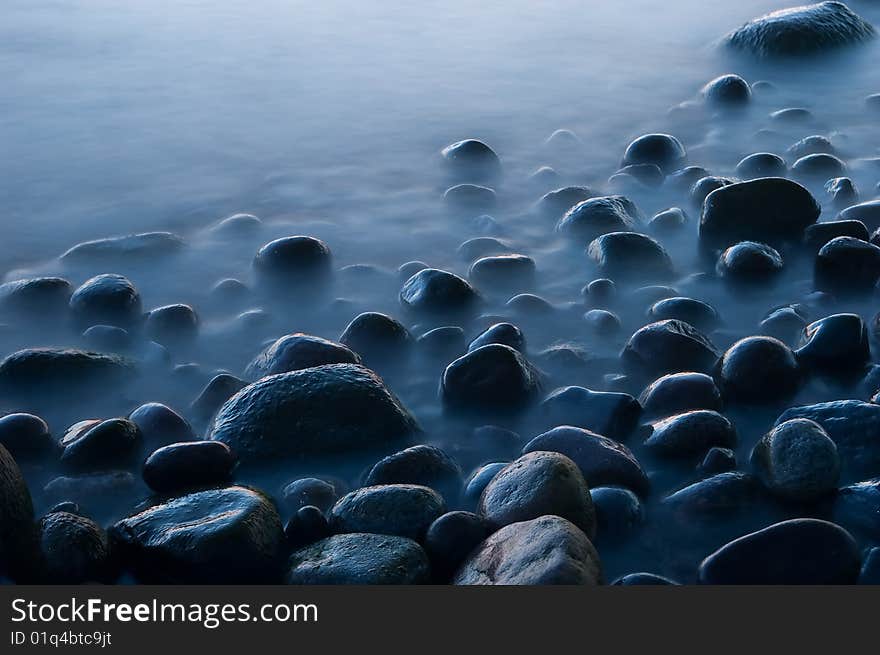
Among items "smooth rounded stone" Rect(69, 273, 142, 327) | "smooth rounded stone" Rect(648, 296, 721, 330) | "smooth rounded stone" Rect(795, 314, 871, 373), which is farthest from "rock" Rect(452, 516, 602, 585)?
"smooth rounded stone" Rect(69, 273, 142, 327)

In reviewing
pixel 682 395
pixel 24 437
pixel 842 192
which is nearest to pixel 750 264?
pixel 842 192

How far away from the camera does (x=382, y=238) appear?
207 inches

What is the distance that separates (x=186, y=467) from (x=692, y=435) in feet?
5.60

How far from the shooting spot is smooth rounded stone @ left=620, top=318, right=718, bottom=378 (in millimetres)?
3932

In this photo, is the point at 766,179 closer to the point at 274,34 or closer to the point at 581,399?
the point at 581,399

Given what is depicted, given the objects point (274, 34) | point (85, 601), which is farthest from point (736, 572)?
point (274, 34)

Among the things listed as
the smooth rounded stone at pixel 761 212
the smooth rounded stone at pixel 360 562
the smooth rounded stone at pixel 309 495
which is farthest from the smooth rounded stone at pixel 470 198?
the smooth rounded stone at pixel 360 562

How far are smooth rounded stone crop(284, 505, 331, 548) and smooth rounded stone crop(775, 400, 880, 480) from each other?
63.6 inches

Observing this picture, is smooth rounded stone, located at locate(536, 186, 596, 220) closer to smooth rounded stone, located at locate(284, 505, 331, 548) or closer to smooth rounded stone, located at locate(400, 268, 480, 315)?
smooth rounded stone, located at locate(400, 268, 480, 315)

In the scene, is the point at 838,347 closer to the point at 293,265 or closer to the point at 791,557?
the point at 791,557

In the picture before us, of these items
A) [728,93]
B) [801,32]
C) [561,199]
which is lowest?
[561,199]

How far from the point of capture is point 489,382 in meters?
3.78

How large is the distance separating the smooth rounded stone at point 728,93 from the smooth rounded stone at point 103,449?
4836 mm

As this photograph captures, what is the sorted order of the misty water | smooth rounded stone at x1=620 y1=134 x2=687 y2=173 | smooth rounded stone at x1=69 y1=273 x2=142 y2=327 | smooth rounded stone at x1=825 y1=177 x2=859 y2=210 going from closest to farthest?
the misty water
smooth rounded stone at x1=69 y1=273 x2=142 y2=327
smooth rounded stone at x1=825 y1=177 x2=859 y2=210
smooth rounded stone at x1=620 y1=134 x2=687 y2=173
